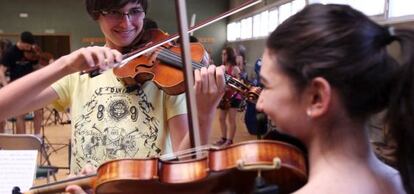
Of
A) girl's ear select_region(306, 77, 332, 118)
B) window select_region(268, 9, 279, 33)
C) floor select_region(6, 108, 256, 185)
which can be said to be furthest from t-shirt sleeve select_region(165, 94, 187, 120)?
window select_region(268, 9, 279, 33)

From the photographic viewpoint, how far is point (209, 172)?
98 centimetres

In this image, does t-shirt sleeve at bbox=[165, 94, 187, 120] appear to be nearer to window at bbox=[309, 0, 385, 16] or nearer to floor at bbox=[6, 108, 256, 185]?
floor at bbox=[6, 108, 256, 185]

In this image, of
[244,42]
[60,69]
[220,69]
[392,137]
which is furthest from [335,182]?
[244,42]

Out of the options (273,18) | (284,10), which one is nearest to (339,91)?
(284,10)

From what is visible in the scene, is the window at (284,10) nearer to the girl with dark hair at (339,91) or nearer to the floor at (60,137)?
the floor at (60,137)

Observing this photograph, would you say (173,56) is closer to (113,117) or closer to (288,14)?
(113,117)

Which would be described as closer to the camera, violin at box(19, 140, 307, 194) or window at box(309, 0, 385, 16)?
violin at box(19, 140, 307, 194)

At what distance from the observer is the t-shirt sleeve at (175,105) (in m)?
1.34

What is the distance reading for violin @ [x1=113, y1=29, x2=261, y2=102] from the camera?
1378 millimetres

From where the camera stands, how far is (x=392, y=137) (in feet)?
2.87

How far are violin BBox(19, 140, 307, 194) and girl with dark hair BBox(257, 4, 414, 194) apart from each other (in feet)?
0.20

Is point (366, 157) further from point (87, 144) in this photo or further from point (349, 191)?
point (87, 144)

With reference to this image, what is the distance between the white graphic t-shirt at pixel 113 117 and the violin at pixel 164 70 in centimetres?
3

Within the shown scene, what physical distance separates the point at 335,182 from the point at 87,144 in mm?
782
